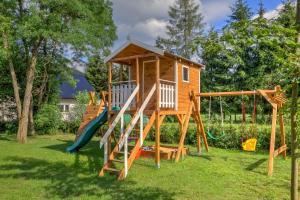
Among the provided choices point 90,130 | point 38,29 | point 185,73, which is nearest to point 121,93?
point 90,130

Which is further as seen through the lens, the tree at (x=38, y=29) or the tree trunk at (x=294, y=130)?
the tree at (x=38, y=29)

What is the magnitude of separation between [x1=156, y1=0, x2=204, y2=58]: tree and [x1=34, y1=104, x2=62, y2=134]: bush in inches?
772

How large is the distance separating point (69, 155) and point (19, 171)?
103 inches

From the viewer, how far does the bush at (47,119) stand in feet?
62.3

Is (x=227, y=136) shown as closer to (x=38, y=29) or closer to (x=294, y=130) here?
(x=294, y=130)

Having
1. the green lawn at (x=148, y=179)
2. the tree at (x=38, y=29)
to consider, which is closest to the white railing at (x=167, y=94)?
the green lawn at (x=148, y=179)

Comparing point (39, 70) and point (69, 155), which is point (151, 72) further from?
point (39, 70)

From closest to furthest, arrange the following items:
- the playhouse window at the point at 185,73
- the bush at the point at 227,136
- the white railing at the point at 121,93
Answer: the white railing at the point at 121,93
the playhouse window at the point at 185,73
the bush at the point at 227,136

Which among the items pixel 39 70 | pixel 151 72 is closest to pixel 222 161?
pixel 151 72

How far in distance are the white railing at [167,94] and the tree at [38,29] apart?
7.55m

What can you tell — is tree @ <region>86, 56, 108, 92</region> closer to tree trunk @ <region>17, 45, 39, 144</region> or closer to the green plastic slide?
tree trunk @ <region>17, 45, 39, 144</region>

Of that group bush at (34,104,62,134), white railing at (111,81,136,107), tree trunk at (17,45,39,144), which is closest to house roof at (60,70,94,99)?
bush at (34,104,62,134)

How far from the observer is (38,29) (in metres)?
15.1

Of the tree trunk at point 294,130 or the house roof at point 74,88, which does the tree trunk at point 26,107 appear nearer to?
the house roof at point 74,88
